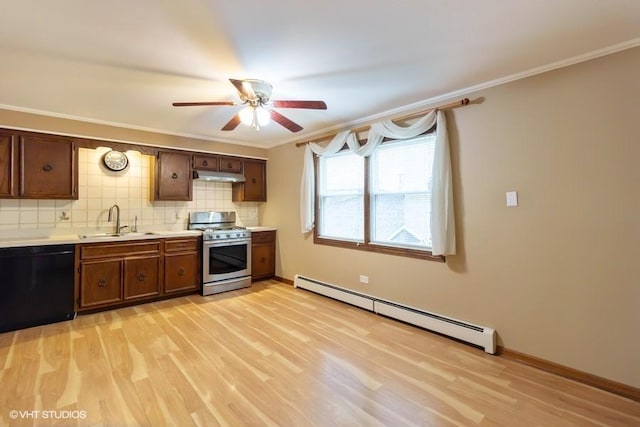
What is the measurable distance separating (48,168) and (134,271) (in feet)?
5.10

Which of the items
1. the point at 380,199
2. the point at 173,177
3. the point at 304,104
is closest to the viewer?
the point at 304,104

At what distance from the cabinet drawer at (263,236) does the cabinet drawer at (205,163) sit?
1.27 meters

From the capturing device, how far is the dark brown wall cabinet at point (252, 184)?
519 centimetres

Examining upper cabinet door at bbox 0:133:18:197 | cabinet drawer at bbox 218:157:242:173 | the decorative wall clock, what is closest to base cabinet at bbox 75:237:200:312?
upper cabinet door at bbox 0:133:18:197

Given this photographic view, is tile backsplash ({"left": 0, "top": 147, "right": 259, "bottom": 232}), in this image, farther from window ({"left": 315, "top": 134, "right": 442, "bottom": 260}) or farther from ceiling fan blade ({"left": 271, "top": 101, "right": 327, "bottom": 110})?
ceiling fan blade ({"left": 271, "top": 101, "right": 327, "bottom": 110})

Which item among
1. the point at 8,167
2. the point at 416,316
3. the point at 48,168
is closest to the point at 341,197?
the point at 416,316

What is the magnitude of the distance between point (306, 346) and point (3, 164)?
3.83 metres

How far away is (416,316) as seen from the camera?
3.16 meters

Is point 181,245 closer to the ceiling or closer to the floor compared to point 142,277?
closer to the ceiling

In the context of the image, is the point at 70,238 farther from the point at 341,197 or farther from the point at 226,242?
the point at 341,197

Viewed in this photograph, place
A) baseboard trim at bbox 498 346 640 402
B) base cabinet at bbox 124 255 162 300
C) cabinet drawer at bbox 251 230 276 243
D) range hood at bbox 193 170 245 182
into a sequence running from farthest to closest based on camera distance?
cabinet drawer at bbox 251 230 276 243, range hood at bbox 193 170 245 182, base cabinet at bbox 124 255 162 300, baseboard trim at bbox 498 346 640 402

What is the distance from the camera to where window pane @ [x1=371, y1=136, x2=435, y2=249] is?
127 inches

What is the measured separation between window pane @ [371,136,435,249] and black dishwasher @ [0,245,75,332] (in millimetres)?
3640

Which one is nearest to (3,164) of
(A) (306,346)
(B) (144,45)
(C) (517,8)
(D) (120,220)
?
(D) (120,220)
